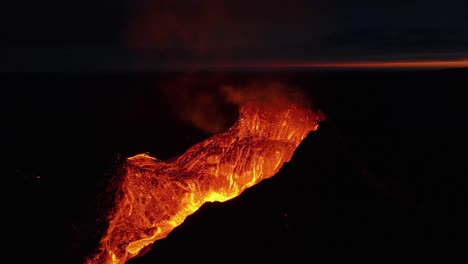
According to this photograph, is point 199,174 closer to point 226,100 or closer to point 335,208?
point 335,208

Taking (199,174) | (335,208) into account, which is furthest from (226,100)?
(335,208)

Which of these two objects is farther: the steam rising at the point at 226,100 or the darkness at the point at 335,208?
the steam rising at the point at 226,100

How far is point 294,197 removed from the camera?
135 inches

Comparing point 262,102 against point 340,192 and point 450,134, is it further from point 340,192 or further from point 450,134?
point 450,134

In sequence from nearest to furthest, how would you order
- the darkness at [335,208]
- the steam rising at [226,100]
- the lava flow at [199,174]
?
the darkness at [335,208]
the lava flow at [199,174]
the steam rising at [226,100]

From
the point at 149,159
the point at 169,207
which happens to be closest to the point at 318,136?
the point at 169,207

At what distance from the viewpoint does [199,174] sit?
Answer: 438 cm

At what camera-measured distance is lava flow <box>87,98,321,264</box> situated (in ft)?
12.8

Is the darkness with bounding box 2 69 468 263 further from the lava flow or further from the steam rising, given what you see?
the steam rising

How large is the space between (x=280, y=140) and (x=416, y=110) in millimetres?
6113

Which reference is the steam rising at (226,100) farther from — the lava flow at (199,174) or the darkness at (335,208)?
the darkness at (335,208)

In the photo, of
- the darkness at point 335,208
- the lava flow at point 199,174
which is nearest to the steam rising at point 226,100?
the lava flow at point 199,174

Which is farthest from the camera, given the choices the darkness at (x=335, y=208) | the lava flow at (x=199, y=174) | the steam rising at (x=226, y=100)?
the steam rising at (x=226, y=100)

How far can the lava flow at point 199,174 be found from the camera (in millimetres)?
3910
